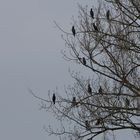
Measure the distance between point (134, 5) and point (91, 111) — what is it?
2.81m

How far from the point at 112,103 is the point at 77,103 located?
2.86ft

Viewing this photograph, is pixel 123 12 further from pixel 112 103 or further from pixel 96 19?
pixel 112 103

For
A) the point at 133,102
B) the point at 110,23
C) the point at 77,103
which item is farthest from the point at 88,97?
the point at 110,23

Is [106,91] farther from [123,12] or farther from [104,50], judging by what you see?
[123,12]

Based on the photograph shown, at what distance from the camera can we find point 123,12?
13.1 meters

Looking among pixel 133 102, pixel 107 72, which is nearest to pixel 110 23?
pixel 107 72

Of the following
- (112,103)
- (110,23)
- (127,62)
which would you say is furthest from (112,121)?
(110,23)

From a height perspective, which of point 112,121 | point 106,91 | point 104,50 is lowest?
point 112,121

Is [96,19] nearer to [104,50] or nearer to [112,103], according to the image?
[104,50]

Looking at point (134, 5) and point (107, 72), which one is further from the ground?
Result: point (134, 5)

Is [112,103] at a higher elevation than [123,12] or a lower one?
lower

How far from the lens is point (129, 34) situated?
43.1ft

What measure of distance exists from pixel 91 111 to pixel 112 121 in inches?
23.0

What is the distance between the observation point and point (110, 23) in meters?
13.4
